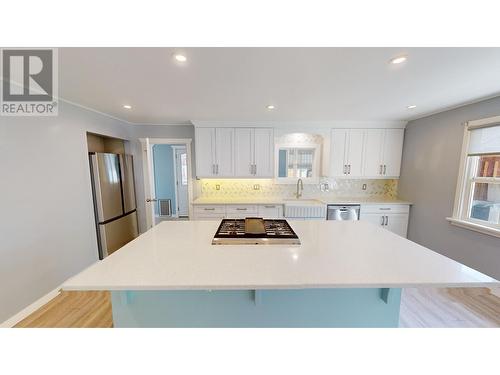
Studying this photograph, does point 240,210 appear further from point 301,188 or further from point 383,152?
point 383,152

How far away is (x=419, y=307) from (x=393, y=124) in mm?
2884

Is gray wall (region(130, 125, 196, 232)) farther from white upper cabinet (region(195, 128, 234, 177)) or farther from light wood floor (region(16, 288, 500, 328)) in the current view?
light wood floor (region(16, 288, 500, 328))

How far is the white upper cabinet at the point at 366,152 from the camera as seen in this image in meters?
3.48

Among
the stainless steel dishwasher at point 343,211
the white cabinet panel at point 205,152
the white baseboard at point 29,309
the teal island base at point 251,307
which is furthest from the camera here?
the white cabinet panel at point 205,152

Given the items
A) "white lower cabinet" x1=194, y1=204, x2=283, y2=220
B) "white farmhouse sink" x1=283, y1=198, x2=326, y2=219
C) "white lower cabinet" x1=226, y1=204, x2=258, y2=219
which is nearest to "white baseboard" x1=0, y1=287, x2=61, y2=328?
"white lower cabinet" x1=194, y1=204, x2=283, y2=220

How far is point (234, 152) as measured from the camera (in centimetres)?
347

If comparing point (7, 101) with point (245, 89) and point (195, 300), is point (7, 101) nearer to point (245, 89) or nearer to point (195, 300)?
point (245, 89)

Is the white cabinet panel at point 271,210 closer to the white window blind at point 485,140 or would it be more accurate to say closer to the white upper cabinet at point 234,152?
the white upper cabinet at point 234,152

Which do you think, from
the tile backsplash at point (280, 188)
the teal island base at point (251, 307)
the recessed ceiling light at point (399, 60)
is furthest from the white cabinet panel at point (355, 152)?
the teal island base at point (251, 307)

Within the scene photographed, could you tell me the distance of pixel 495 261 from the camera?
7.03ft

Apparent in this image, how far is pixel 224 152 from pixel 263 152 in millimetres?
707

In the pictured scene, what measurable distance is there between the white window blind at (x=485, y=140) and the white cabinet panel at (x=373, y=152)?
1175 millimetres

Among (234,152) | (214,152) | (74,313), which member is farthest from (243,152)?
(74,313)

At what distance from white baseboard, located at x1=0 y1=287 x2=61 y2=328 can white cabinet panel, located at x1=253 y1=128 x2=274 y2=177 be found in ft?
10.00
